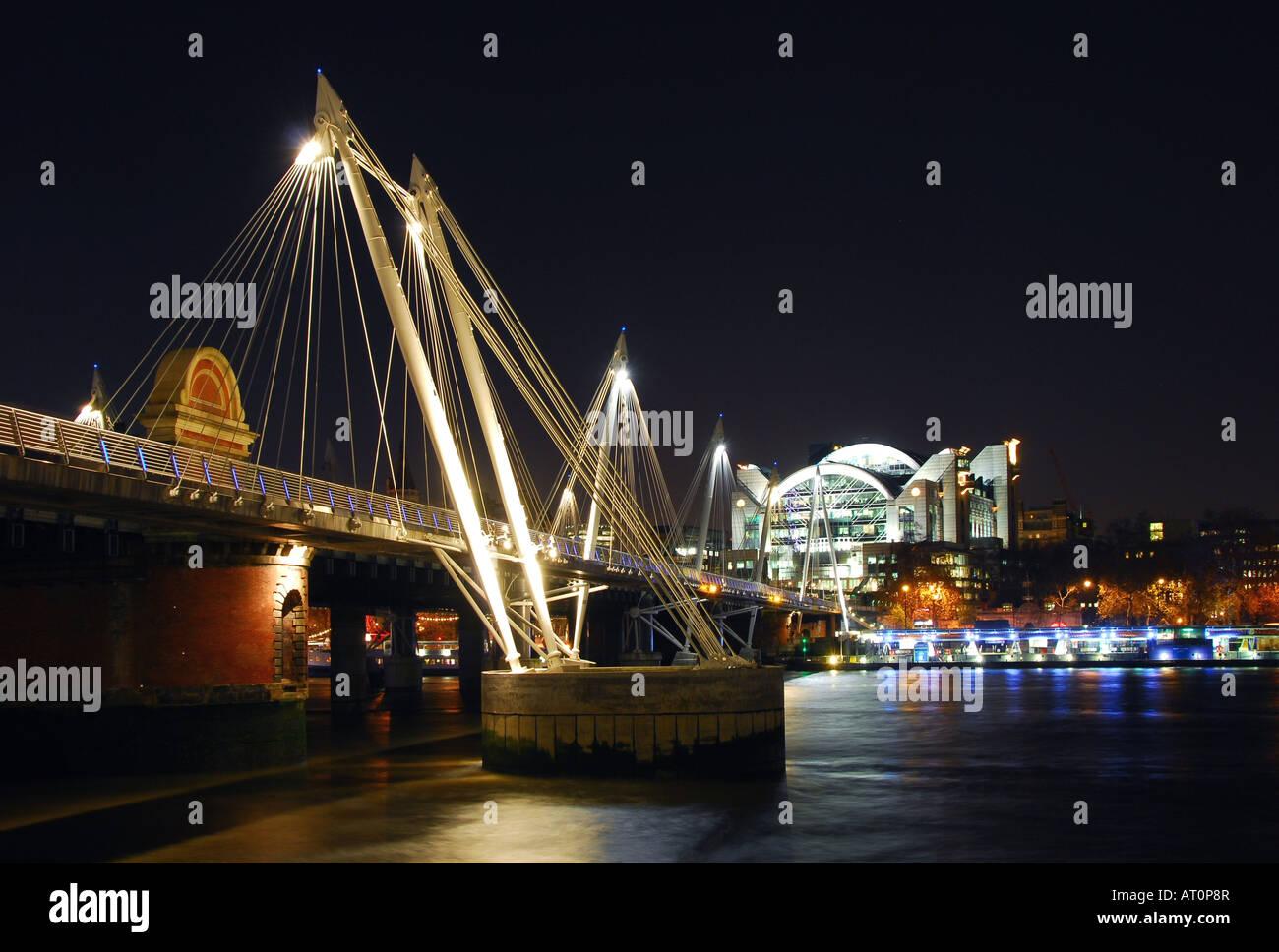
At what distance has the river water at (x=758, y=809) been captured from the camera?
2744 cm

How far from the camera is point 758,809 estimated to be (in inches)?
1257

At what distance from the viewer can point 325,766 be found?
4312 centimetres

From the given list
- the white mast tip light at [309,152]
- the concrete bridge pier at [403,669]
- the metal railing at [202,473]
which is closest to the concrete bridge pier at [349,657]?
the concrete bridge pier at [403,669]

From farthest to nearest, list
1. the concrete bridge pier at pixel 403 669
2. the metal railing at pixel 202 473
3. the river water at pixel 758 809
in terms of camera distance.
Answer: the concrete bridge pier at pixel 403 669, the metal railing at pixel 202 473, the river water at pixel 758 809

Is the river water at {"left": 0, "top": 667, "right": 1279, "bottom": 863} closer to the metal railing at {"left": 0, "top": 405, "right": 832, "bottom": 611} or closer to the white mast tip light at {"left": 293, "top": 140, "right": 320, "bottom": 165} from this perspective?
the metal railing at {"left": 0, "top": 405, "right": 832, "bottom": 611}

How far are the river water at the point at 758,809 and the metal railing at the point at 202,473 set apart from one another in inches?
306

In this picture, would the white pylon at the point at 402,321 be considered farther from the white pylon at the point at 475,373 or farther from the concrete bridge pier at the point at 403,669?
the concrete bridge pier at the point at 403,669

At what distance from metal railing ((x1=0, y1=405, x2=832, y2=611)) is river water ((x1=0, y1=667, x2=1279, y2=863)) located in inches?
306

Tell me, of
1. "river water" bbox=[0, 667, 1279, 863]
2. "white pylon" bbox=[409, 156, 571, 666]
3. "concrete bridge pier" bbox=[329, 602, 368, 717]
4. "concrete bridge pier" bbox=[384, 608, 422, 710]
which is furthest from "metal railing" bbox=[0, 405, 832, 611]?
"concrete bridge pier" bbox=[384, 608, 422, 710]
